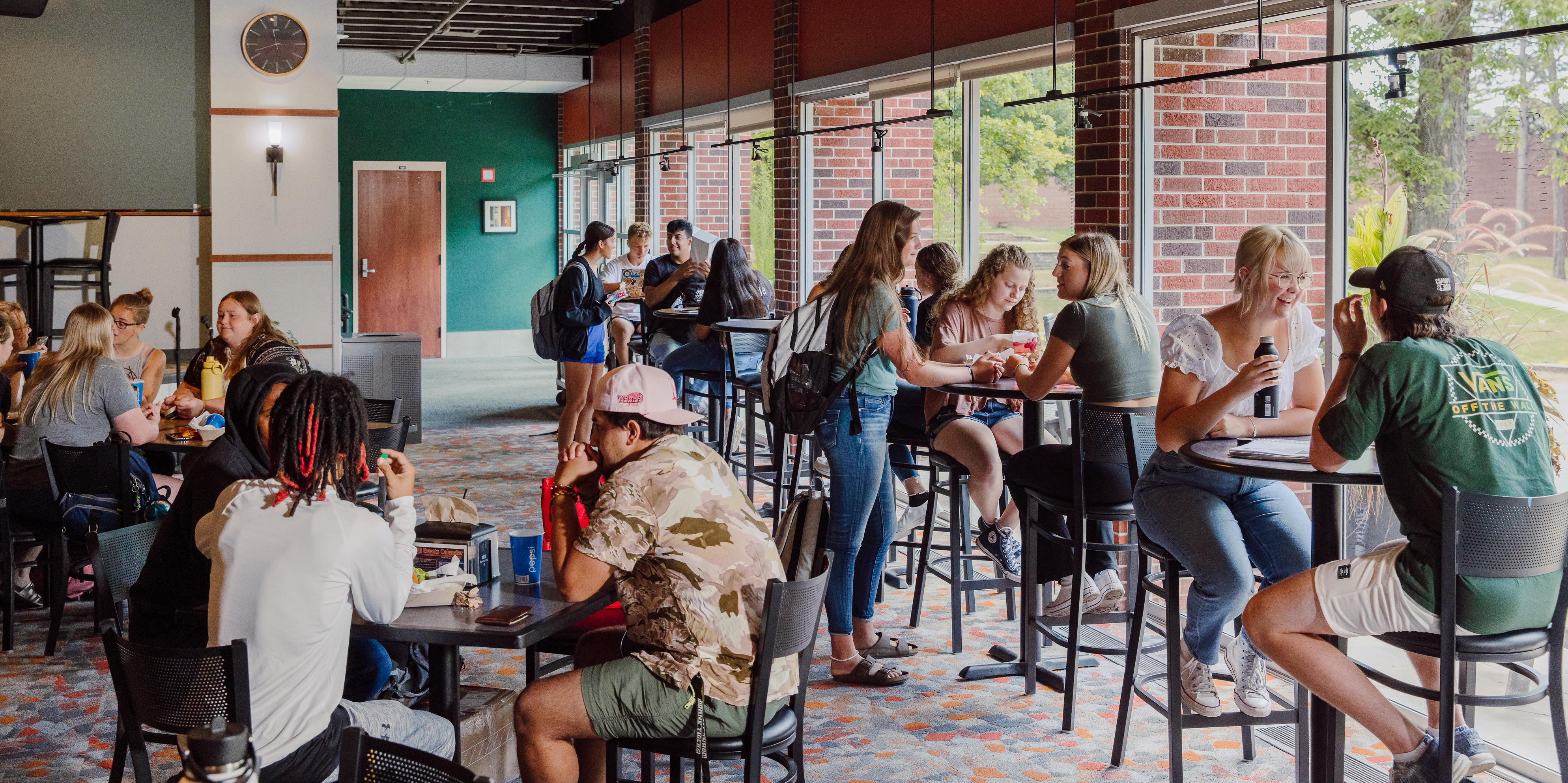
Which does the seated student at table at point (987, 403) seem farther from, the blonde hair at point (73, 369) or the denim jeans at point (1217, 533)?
the blonde hair at point (73, 369)

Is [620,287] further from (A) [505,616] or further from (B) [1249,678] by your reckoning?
(A) [505,616]

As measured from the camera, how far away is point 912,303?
6.30 m

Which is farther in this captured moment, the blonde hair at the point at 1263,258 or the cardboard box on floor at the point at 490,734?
the blonde hair at the point at 1263,258

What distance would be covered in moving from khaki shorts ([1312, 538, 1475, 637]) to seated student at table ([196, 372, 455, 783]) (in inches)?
73.5

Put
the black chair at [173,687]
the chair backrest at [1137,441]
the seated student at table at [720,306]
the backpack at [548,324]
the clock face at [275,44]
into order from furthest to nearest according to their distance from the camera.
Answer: the clock face at [275,44] < the backpack at [548,324] < the seated student at table at [720,306] < the chair backrest at [1137,441] < the black chair at [173,687]

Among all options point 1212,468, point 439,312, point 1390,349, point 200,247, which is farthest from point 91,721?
point 439,312

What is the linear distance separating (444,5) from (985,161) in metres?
6.30

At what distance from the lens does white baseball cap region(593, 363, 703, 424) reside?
2588 mm

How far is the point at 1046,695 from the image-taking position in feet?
13.6

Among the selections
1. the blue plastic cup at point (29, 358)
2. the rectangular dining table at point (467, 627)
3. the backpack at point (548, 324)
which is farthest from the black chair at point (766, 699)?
the backpack at point (548, 324)

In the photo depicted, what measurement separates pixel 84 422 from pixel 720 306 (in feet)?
11.2

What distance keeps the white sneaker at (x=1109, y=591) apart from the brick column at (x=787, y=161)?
4.22m

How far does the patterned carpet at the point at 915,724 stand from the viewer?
3.52 m

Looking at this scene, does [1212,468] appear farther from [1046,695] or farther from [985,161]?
[985,161]
